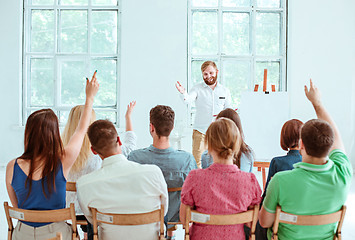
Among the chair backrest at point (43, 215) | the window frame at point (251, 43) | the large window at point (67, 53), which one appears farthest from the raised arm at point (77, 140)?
the large window at point (67, 53)

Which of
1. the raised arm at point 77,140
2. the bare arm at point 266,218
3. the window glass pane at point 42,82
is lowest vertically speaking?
the bare arm at point 266,218

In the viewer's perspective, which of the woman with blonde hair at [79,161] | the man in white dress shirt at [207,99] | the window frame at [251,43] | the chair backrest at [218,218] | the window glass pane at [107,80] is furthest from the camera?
the window glass pane at [107,80]

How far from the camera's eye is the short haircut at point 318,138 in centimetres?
161

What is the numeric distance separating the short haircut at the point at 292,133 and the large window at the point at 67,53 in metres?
4.14

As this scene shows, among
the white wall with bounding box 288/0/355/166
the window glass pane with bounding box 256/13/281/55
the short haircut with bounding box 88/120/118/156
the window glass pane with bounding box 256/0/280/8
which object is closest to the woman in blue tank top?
the short haircut with bounding box 88/120/118/156

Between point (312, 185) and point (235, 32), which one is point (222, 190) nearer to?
point (312, 185)

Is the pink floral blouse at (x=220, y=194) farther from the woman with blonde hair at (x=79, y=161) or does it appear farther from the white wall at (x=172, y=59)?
the white wall at (x=172, y=59)

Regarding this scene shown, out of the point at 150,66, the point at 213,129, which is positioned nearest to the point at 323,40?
the point at 150,66

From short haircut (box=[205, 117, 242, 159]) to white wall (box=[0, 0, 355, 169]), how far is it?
12.8ft

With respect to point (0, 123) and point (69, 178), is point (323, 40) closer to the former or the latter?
point (69, 178)

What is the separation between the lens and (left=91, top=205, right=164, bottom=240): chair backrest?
1.62 m

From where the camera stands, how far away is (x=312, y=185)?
1.61 m

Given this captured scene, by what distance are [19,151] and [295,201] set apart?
5301 millimetres

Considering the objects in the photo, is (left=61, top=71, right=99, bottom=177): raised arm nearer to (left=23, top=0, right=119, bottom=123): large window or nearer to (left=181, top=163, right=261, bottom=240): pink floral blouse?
(left=181, top=163, right=261, bottom=240): pink floral blouse
